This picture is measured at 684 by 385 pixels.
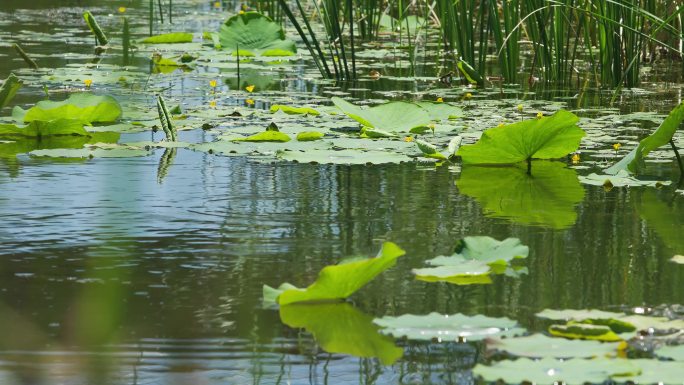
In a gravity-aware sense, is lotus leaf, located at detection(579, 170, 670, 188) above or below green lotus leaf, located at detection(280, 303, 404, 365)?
above

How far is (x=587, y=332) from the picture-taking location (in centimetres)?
158

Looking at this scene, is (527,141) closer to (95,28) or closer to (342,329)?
(342,329)

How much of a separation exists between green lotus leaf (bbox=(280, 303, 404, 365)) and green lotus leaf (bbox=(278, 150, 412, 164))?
3.70 feet

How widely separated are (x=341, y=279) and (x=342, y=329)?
0.37 feet

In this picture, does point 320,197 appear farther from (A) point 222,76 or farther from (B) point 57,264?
(A) point 222,76

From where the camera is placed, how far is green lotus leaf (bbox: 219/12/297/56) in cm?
562

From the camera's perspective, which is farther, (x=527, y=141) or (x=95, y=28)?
(x=95, y=28)

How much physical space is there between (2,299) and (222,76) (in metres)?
3.13

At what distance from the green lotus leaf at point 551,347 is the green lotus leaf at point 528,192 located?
2.54ft

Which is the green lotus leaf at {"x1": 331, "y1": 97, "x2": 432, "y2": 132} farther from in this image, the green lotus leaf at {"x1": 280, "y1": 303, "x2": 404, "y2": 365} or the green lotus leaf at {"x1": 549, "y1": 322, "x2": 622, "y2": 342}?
the green lotus leaf at {"x1": 549, "y1": 322, "x2": 622, "y2": 342}

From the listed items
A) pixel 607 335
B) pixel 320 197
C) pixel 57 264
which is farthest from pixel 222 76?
pixel 607 335

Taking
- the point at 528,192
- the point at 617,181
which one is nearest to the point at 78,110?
the point at 528,192

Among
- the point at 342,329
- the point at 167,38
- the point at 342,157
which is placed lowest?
the point at 342,329

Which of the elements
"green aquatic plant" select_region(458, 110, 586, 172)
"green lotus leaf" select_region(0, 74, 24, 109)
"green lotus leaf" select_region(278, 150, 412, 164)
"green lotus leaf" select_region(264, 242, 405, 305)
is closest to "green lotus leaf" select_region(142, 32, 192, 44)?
"green lotus leaf" select_region(0, 74, 24, 109)
